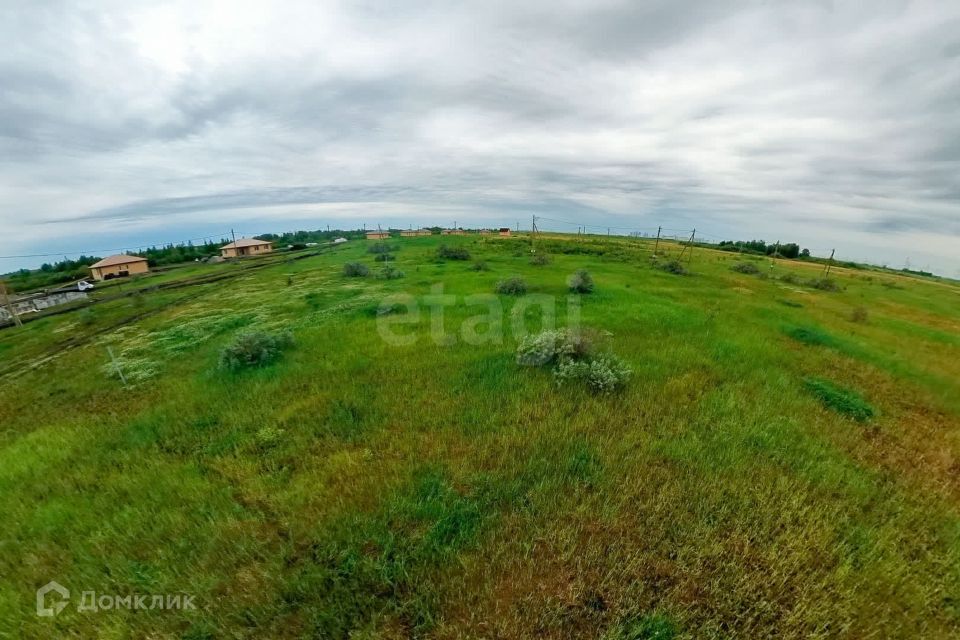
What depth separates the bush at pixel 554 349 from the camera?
866 centimetres

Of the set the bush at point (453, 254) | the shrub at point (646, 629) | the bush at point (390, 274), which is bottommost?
the shrub at point (646, 629)

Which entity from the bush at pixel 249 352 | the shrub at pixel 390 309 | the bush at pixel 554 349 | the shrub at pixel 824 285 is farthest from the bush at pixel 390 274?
the shrub at pixel 824 285

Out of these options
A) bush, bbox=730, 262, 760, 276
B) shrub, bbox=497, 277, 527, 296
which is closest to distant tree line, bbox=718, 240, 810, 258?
bush, bbox=730, 262, 760, 276

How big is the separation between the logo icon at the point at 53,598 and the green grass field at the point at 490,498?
2.9 inches

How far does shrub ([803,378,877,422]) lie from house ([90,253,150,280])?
78.8 metres

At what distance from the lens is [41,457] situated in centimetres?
670

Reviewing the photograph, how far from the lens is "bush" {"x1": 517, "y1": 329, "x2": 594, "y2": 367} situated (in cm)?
866

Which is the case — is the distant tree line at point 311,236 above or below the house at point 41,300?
above

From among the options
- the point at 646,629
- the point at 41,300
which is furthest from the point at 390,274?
the point at 41,300

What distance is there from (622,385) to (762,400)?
2854 millimetres

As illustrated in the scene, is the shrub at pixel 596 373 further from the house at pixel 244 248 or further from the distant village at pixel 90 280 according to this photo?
the house at pixel 244 248

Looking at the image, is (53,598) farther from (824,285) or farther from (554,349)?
(824,285)

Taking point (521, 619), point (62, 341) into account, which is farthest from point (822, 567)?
point (62, 341)

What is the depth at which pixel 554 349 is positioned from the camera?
8.73 metres
